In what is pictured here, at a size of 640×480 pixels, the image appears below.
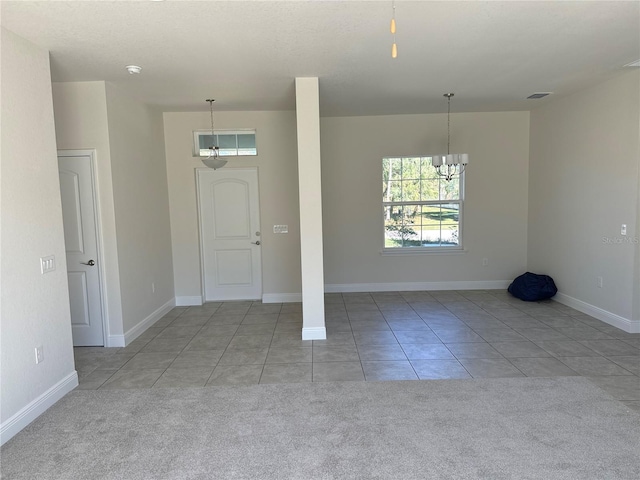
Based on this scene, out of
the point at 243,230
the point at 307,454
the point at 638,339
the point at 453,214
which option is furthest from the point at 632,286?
the point at 243,230

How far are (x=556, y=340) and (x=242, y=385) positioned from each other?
308 centimetres

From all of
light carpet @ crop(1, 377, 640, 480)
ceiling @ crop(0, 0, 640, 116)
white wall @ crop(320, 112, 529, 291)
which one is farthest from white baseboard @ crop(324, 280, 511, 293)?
light carpet @ crop(1, 377, 640, 480)

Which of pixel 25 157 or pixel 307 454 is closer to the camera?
pixel 307 454

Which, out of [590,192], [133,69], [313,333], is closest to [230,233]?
[313,333]

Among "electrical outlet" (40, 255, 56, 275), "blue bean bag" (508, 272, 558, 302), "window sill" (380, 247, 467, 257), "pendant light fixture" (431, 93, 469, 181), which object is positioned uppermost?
"pendant light fixture" (431, 93, 469, 181)

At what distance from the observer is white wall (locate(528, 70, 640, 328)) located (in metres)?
4.10

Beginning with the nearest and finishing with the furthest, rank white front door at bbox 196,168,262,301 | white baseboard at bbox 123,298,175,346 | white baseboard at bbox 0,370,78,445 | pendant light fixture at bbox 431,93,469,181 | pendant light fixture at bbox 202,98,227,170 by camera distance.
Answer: white baseboard at bbox 0,370,78,445, white baseboard at bbox 123,298,175,346, pendant light fixture at bbox 431,93,469,181, pendant light fixture at bbox 202,98,227,170, white front door at bbox 196,168,262,301

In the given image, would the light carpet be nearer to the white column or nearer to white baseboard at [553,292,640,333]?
the white column

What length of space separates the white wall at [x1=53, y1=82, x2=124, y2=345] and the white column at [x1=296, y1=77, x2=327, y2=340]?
1.90m

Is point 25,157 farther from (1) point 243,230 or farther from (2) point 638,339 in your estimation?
(2) point 638,339

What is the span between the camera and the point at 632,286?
4094 mm

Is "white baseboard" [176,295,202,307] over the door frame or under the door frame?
under

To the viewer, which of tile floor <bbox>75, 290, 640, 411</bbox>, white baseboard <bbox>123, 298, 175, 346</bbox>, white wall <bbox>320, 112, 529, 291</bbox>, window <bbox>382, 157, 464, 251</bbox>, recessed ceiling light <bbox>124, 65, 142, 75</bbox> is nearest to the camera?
tile floor <bbox>75, 290, 640, 411</bbox>

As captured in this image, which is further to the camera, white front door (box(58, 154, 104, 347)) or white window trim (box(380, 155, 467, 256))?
white window trim (box(380, 155, 467, 256))
